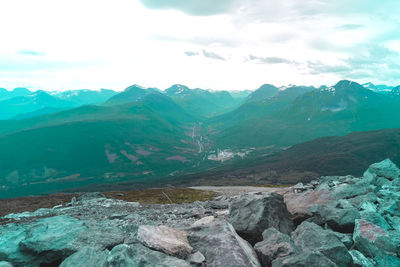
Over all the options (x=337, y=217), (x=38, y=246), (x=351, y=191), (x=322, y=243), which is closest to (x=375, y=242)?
(x=322, y=243)

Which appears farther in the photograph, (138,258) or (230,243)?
(230,243)

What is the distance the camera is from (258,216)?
17.8 m

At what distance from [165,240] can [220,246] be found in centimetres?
301

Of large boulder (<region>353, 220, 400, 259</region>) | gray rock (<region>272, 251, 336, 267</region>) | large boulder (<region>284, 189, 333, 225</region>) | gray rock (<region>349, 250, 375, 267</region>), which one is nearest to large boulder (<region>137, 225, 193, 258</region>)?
gray rock (<region>272, 251, 336, 267</region>)

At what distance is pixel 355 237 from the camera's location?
15.2 m

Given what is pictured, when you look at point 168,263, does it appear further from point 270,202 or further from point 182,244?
point 270,202

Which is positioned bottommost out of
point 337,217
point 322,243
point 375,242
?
point 337,217

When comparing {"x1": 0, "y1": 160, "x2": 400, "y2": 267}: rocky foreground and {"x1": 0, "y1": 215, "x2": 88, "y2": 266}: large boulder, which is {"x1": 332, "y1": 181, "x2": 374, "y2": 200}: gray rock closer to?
{"x1": 0, "y1": 160, "x2": 400, "y2": 267}: rocky foreground

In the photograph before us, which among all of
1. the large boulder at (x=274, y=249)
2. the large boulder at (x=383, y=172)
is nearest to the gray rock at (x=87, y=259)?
the large boulder at (x=274, y=249)

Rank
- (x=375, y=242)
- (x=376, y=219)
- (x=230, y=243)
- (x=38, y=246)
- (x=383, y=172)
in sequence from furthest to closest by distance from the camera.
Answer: (x=383, y=172)
(x=376, y=219)
(x=375, y=242)
(x=38, y=246)
(x=230, y=243)

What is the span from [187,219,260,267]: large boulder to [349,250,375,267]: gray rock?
549 centimetres

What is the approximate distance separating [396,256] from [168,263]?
12766 mm

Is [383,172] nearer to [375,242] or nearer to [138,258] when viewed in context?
[375,242]

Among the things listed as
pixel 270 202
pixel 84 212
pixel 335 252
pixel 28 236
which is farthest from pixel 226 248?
pixel 84 212
